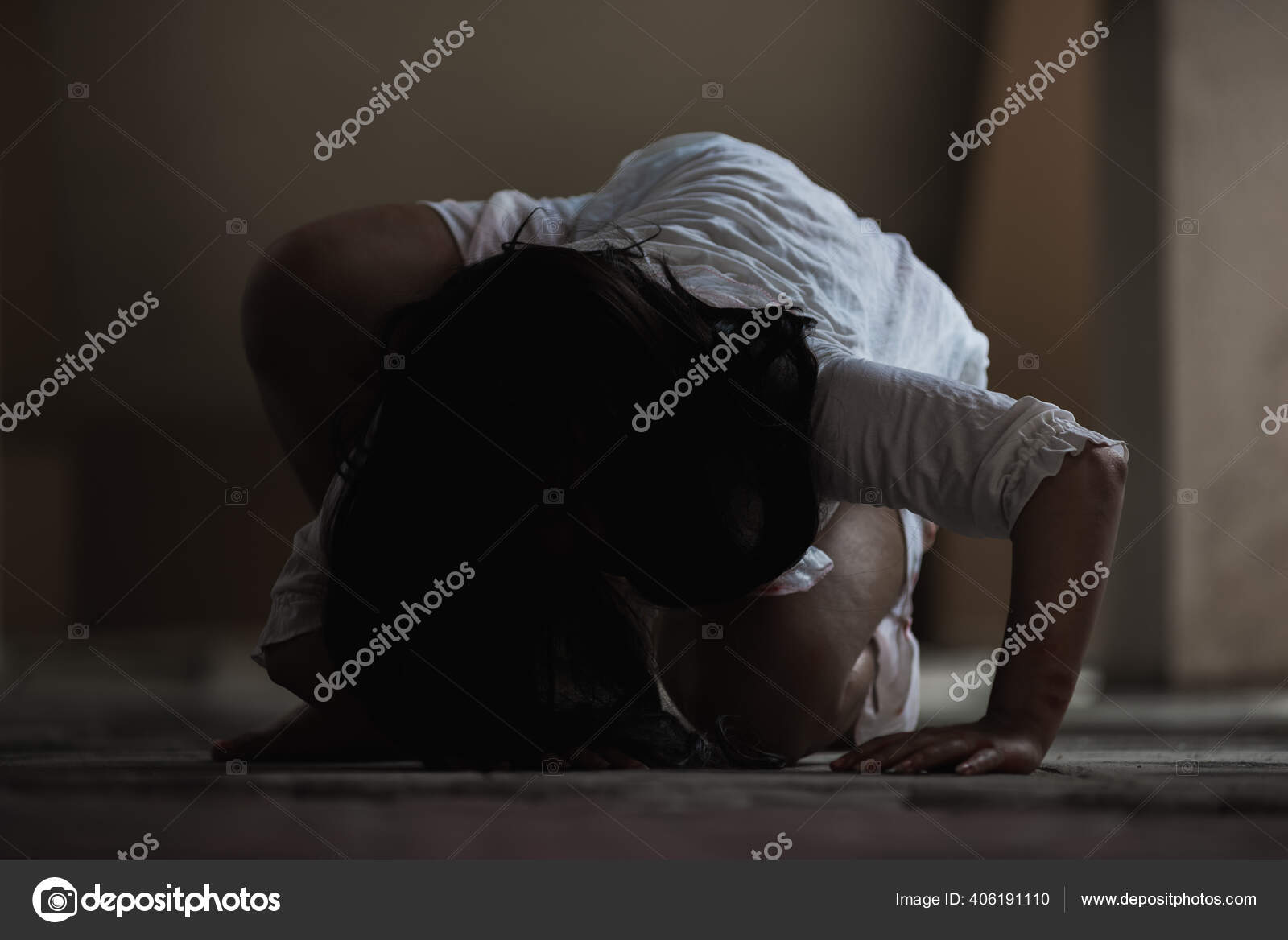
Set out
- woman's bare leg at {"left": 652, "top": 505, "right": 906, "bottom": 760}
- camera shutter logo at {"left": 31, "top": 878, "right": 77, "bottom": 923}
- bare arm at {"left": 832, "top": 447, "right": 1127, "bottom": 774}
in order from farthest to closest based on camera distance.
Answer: woman's bare leg at {"left": 652, "top": 505, "right": 906, "bottom": 760} < bare arm at {"left": 832, "top": 447, "right": 1127, "bottom": 774} < camera shutter logo at {"left": 31, "top": 878, "right": 77, "bottom": 923}

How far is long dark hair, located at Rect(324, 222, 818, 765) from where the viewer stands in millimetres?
636

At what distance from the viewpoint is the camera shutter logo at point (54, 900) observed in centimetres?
47

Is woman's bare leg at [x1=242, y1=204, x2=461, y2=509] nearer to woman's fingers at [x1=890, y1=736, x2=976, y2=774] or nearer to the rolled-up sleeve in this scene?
the rolled-up sleeve

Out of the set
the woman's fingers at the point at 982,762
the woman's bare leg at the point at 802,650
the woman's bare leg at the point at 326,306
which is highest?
the woman's bare leg at the point at 326,306

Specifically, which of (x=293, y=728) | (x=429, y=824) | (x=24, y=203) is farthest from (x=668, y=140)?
(x=24, y=203)

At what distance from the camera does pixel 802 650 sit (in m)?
0.83

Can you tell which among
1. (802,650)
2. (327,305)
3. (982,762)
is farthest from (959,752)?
(327,305)

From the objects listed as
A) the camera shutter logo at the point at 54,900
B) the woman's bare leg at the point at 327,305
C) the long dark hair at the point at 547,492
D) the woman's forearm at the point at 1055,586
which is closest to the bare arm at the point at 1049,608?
the woman's forearm at the point at 1055,586

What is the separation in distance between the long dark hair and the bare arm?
13 centimetres

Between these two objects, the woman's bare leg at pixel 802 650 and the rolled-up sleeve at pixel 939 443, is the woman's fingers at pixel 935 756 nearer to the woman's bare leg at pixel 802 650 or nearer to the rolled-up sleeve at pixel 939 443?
the rolled-up sleeve at pixel 939 443

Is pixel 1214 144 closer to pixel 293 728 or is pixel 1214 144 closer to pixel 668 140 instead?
pixel 668 140

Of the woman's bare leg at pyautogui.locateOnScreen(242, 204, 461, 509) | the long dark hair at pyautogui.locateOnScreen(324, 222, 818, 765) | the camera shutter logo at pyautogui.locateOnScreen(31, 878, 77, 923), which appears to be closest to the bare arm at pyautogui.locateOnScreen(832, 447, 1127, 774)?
the long dark hair at pyautogui.locateOnScreen(324, 222, 818, 765)

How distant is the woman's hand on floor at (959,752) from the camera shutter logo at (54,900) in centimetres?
36

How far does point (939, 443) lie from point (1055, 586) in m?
0.09
